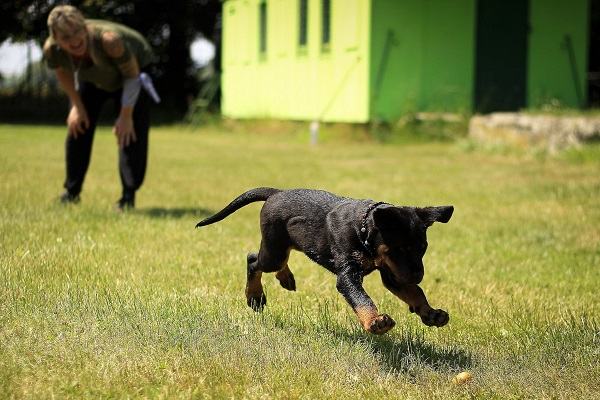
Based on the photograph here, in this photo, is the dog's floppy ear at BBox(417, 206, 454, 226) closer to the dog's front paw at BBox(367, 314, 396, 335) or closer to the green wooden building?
the dog's front paw at BBox(367, 314, 396, 335)

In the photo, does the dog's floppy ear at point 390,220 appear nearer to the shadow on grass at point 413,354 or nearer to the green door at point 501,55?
the shadow on grass at point 413,354

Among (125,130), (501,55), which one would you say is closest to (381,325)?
(125,130)

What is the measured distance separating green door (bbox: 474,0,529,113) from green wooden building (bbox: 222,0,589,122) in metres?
0.02

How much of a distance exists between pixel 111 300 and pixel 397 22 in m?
17.7

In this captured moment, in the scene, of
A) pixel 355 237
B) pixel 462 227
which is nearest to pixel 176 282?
pixel 355 237

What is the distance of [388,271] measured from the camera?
4.52 metres

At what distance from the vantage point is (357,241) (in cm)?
449

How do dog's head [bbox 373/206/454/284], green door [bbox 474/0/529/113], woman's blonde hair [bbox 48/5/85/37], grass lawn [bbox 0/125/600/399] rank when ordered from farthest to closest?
green door [bbox 474/0/529/113]
woman's blonde hair [bbox 48/5/85/37]
dog's head [bbox 373/206/454/284]
grass lawn [bbox 0/125/600/399]

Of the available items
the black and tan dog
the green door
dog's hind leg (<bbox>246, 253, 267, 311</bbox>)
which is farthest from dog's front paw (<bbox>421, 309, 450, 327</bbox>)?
the green door

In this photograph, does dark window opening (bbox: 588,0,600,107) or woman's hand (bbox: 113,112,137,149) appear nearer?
woman's hand (bbox: 113,112,137,149)

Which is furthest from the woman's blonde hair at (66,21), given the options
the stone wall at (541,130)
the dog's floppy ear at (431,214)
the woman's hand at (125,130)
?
the stone wall at (541,130)

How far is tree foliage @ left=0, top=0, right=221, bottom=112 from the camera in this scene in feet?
101

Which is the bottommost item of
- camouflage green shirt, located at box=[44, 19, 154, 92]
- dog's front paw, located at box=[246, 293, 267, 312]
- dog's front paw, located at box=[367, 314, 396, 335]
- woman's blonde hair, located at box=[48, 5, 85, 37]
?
dog's front paw, located at box=[246, 293, 267, 312]

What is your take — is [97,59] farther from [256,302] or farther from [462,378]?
[462,378]
